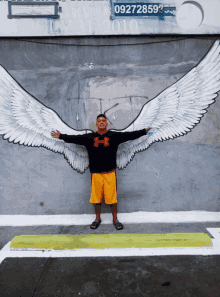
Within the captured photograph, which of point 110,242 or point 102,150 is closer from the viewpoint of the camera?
point 110,242

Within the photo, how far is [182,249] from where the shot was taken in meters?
2.75

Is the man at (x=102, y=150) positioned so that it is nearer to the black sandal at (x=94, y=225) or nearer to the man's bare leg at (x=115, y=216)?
the man's bare leg at (x=115, y=216)

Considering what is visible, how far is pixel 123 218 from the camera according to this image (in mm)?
3631

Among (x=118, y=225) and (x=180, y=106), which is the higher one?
(x=180, y=106)

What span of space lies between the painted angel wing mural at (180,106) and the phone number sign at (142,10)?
0.97m

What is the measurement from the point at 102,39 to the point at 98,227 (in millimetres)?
3108

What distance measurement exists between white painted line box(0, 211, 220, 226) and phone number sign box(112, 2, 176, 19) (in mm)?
3313

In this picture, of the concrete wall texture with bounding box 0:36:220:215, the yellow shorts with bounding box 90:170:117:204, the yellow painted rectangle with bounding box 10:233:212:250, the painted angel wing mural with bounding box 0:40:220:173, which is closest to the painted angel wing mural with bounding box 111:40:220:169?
the painted angel wing mural with bounding box 0:40:220:173

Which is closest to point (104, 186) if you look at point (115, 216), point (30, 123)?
point (115, 216)

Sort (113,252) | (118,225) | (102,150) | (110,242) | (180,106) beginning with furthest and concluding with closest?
(180,106) → (118,225) → (102,150) → (110,242) → (113,252)

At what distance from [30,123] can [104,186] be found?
1.67 m

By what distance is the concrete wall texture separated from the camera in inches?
138

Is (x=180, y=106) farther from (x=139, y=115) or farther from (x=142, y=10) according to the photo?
(x=142, y=10)

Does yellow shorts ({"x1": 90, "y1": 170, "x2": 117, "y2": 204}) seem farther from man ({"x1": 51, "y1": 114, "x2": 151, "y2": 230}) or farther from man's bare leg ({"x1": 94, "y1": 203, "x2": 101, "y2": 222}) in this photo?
man's bare leg ({"x1": 94, "y1": 203, "x2": 101, "y2": 222})
